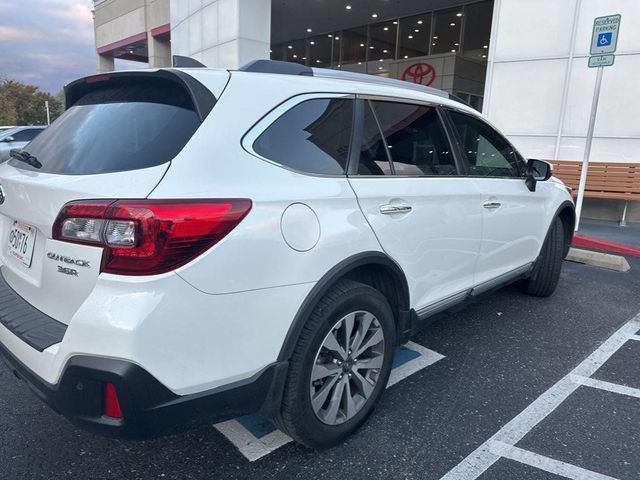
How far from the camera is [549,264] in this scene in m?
4.44

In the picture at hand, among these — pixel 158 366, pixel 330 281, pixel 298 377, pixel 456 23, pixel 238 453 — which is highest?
pixel 456 23

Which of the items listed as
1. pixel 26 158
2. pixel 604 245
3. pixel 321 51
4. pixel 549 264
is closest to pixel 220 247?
pixel 26 158

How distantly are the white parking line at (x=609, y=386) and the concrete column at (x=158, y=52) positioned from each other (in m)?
20.6

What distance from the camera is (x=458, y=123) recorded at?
10.8ft

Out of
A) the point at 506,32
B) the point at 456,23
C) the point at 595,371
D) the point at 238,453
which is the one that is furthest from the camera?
the point at 456,23

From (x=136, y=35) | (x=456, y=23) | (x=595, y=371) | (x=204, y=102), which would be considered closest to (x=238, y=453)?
(x=204, y=102)

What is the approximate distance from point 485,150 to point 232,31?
1020 cm

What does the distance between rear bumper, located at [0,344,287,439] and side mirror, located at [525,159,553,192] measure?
9.59 feet

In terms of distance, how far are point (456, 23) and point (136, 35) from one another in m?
14.3

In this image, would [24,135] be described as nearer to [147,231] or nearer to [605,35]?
[605,35]

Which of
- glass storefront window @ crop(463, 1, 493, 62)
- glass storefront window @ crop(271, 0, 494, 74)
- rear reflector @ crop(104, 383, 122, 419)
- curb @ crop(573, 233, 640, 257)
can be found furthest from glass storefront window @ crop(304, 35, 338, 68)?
rear reflector @ crop(104, 383, 122, 419)

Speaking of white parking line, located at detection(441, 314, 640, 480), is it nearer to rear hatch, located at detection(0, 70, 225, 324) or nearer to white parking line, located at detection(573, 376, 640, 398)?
white parking line, located at detection(573, 376, 640, 398)

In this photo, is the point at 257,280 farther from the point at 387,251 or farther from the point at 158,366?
the point at 387,251

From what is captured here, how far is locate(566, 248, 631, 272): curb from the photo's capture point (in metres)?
5.79
